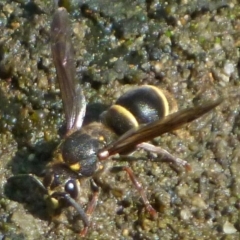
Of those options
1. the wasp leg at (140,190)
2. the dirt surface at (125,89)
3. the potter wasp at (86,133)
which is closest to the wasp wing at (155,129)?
the potter wasp at (86,133)

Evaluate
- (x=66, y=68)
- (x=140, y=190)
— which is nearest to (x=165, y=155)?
(x=140, y=190)

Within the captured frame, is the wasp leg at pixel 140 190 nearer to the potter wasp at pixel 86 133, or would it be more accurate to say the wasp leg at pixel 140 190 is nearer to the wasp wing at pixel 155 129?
the potter wasp at pixel 86 133

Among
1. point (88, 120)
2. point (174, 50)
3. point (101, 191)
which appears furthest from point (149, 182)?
point (174, 50)

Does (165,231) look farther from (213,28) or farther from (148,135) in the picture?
(213,28)

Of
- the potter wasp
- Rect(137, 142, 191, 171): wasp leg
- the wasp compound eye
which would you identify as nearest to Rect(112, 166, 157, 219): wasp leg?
the potter wasp

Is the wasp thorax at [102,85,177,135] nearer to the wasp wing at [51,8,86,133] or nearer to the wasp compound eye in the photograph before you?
the wasp wing at [51,8,86,133]

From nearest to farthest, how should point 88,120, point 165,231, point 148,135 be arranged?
1. point 148,135
2. point 165,231
3. point 88,120
